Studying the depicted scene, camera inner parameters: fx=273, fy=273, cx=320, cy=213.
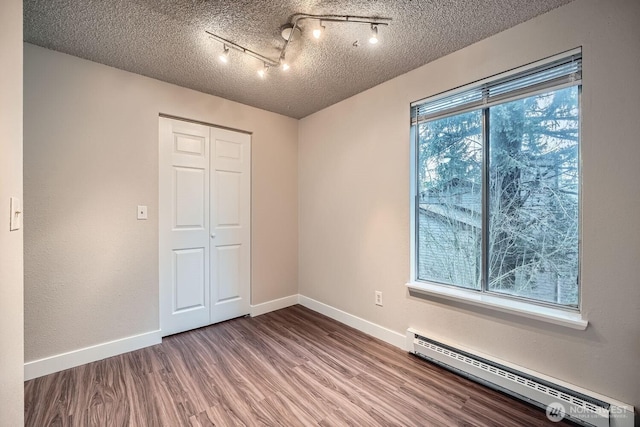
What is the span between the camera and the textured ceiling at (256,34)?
5.41ft

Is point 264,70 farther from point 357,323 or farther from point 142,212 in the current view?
point 357,323

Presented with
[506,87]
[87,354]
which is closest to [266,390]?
[87,354]

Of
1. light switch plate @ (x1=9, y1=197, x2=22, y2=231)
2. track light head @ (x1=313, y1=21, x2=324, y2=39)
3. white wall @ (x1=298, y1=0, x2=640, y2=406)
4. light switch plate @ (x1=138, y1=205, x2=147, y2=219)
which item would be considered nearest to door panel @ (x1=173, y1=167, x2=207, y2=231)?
light switch plate @ (x1=138, y1=205, x2=147, y2=219)

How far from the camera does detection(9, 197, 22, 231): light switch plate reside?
1.05 m

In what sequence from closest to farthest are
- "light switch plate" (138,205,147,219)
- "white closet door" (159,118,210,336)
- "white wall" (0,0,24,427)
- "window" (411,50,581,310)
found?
1. "white wall" (0,0,24,427)
2. "window" (411,50,581,310)
3. "light switch plate" (138,205,147,219)
4. "white closet door" (159,118,210,336)

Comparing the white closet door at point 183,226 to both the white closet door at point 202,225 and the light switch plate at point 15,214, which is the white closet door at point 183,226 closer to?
the white closet door at point 202,225

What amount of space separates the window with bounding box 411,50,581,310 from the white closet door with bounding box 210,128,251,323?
1.86 meters

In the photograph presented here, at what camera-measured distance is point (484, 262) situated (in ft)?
6.77

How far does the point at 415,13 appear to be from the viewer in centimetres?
171

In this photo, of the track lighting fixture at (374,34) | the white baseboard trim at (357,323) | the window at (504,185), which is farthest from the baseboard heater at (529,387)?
the track lighting fixture at (374,34)

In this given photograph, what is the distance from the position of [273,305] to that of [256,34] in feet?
9.13

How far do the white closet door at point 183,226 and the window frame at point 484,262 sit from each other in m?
2.07

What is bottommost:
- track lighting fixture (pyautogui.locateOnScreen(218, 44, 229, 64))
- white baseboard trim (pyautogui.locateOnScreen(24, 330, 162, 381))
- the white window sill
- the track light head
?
white baseboard trim (pyautogui.locateOnScreen(24, 330, 162, 381))

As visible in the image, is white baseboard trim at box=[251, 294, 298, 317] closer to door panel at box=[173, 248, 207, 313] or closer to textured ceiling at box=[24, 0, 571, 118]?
door panel at box=[173, 248, 207, 313]
